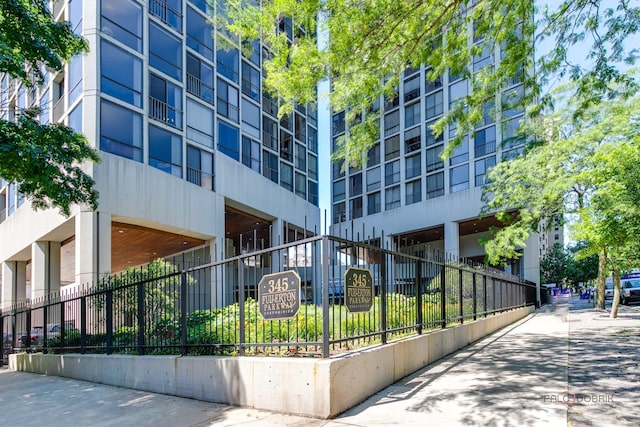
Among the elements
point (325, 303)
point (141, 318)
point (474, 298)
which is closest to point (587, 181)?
point (474, 298)

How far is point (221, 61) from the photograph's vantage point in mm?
27000

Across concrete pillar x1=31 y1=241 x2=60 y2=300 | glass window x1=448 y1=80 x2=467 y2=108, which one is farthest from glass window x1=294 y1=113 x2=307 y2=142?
concrete pillar x1=31 y1=241 x2=60 y2=300

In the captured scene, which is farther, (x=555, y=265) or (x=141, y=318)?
(x=555, y=265)

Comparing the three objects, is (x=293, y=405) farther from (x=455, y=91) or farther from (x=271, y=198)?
(x=455, y=91)

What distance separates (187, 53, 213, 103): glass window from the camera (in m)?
24.2

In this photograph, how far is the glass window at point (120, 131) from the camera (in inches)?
750

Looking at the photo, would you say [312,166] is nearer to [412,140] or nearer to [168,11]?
[412,140]

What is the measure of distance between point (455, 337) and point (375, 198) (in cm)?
3545

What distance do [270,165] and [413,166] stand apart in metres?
14.3

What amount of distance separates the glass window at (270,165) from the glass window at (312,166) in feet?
22.1

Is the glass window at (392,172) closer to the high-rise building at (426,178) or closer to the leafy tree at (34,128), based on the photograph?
the high-rise building at (426,178)

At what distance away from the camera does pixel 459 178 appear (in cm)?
3691

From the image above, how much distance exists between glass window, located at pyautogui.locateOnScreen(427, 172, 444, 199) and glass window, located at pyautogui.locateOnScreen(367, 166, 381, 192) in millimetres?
6029

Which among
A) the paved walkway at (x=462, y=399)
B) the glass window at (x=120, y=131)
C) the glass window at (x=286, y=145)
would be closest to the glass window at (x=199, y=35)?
the glass window at (x=120, y=131)
